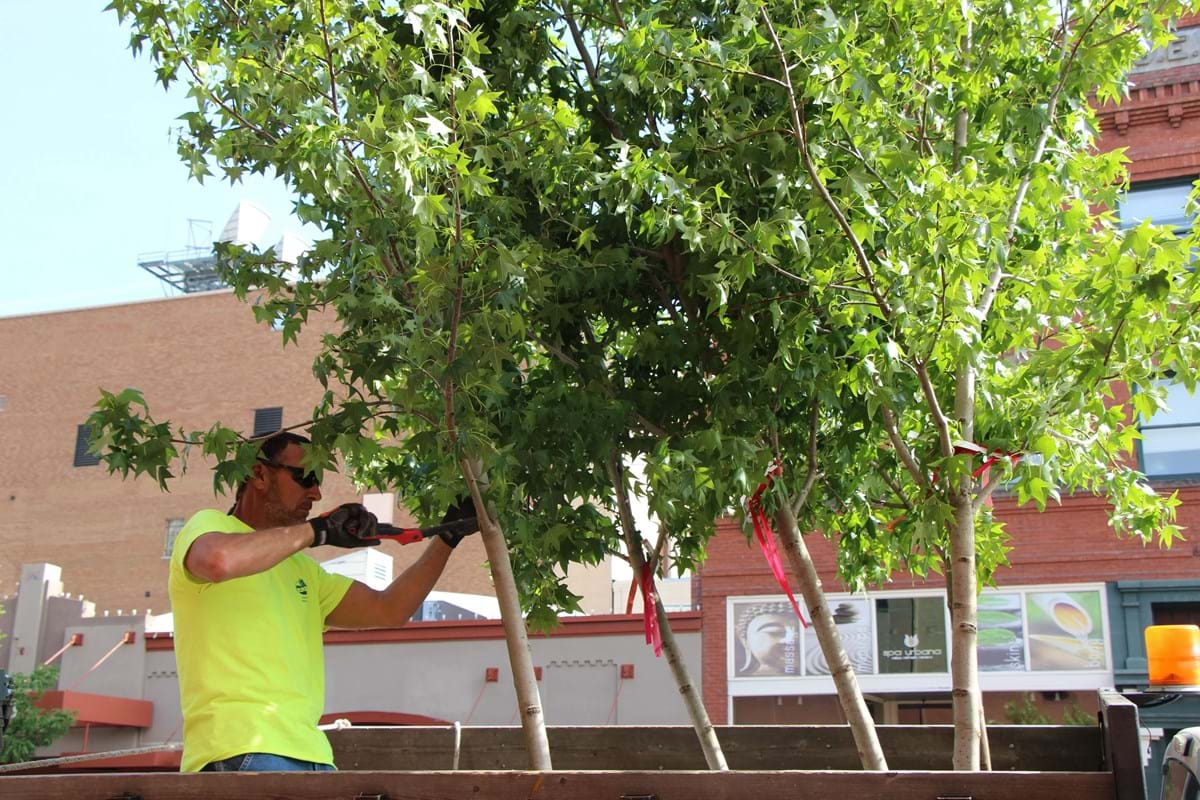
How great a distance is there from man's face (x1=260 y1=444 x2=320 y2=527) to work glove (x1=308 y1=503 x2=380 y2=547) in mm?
198

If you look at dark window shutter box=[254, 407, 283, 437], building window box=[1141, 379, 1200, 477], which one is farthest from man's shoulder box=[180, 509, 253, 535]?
dark window shutter box=[254, 407, 283, 437]

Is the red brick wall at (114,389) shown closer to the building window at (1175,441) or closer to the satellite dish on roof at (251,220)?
the satellite dish on roof at (251,220)

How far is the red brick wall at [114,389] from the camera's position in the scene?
39.6m

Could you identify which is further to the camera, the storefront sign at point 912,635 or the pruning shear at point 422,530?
the storefront sign at point 912,635

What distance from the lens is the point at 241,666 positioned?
385cm

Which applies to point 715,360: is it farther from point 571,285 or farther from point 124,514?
point 124,514

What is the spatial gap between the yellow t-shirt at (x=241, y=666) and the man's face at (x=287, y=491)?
32cm

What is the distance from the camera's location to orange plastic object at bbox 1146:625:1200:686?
14.2 feet

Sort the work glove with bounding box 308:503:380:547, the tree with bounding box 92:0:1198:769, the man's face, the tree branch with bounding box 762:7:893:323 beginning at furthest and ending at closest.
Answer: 1. the tree branch with bounding box 762:7:893:323
2. the tree with bounding box 92:0:1198:769
3. the man's face
4. the work glove with bounding box 308:503:380:547

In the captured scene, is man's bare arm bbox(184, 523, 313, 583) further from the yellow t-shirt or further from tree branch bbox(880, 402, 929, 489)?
tree branch bbox(880, 402, 929, 489)

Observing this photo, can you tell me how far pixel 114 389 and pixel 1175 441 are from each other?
112ft

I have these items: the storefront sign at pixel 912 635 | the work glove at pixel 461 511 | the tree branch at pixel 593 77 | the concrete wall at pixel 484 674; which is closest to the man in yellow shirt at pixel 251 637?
the work glove at pixel 461 511

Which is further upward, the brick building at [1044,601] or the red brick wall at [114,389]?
the red brick wall at [114,389]

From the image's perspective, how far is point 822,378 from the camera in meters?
5.18
